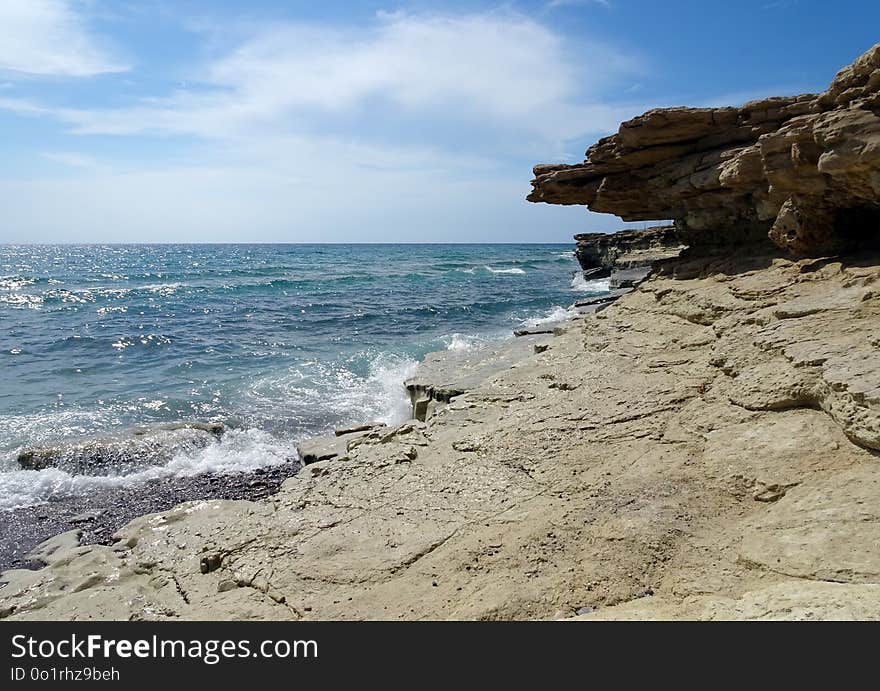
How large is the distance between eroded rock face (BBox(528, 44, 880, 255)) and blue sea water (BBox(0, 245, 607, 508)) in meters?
5.88

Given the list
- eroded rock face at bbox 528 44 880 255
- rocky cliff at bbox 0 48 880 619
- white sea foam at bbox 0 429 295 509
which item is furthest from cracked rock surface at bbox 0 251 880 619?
white sea foam at bbox 0 429 295 509

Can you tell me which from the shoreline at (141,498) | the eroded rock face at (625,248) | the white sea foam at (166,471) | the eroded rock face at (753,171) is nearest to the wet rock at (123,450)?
the white sea foam at (166,471)

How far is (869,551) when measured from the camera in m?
2.78

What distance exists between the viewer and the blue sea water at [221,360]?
367 inches

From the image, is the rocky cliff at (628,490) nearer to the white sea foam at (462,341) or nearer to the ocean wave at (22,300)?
the white sea foam at (462,341)

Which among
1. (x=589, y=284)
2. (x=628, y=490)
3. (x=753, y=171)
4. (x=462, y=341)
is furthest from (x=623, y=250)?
(x=628, y=490)

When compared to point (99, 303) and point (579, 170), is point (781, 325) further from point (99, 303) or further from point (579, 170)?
point (99, 303)

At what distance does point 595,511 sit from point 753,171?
6957 mm

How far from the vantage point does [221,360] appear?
48.2 ft

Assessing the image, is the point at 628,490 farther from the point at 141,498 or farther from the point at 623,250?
the point at 623,250

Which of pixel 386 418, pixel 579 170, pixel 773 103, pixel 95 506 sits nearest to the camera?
pixel 95 506

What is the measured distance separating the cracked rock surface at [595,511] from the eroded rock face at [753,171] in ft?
2.62
